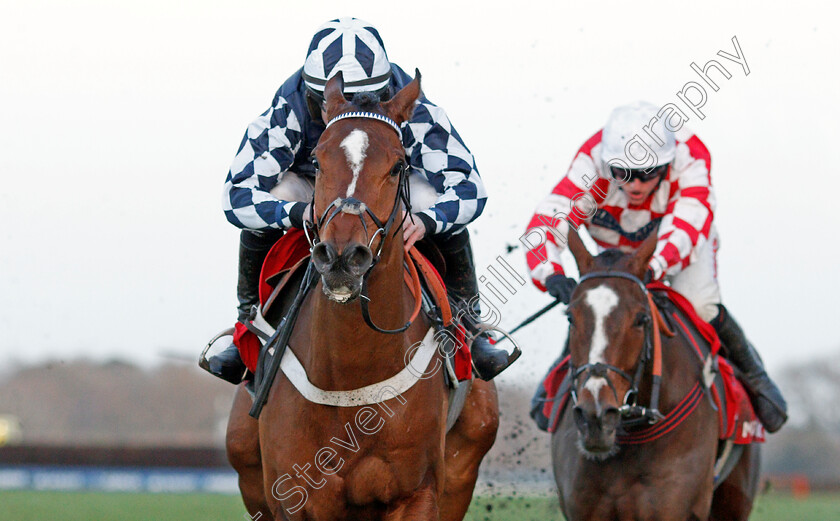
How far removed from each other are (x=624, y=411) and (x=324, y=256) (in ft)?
8.19

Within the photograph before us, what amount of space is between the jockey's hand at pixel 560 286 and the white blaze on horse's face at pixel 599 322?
12.1 inches

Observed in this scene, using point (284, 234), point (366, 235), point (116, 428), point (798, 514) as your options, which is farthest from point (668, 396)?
point (116, 428)

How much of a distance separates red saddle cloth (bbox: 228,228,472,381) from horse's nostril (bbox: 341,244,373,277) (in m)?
1.31

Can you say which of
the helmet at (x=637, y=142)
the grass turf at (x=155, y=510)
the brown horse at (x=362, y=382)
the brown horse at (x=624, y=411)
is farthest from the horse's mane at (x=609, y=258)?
the grass turf at (x=155, y=510)

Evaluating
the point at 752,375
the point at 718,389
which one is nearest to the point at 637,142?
the point at 718,389

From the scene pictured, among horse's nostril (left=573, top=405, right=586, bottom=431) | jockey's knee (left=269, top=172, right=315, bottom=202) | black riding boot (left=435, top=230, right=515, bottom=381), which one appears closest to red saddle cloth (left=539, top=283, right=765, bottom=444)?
horse's nostril (left=573, top=405, right=586, bottom=431)

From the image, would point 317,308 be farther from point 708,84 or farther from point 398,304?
point 708,84

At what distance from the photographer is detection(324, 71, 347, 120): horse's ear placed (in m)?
3.86

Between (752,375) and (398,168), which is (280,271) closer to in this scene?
(398,168)

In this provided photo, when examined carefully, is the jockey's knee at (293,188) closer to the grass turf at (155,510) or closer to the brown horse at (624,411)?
the brown horse at (624,411)

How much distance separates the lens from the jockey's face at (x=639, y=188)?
251 inches

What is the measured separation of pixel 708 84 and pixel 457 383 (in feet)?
9.63

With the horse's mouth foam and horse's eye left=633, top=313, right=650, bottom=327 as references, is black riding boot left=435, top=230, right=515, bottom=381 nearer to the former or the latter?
horse's eye left=633, top=313, right=650, bottom=327

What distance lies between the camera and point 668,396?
5832 mm
